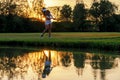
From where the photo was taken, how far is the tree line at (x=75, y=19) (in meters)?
67.1

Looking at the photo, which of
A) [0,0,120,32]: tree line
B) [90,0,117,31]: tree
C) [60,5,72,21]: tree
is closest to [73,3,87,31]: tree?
[0,0,120,32]: tree line

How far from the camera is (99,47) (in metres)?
21.8

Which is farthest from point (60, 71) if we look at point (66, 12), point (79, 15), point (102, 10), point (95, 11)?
point (102, 10)

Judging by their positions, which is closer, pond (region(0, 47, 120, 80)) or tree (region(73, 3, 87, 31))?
pond (region(0, 47, 120, 80))

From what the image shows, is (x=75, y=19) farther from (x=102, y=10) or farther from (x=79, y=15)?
(x=102, y=10)

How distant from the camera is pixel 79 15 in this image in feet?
254

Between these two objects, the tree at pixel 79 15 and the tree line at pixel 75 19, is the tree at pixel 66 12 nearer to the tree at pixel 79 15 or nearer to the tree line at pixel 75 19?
the tree line at pixel 75 19

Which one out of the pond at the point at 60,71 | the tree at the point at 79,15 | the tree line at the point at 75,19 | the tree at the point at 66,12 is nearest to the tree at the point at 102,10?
the tree line at the point at 75,19

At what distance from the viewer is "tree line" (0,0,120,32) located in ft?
220

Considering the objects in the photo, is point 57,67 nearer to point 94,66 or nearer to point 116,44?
point 94,66

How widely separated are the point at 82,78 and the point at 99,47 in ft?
37.8

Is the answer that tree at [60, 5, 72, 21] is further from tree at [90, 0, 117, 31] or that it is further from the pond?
the pond

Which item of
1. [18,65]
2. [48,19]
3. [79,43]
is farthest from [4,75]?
[48,19]

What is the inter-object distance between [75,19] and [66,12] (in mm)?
2591
